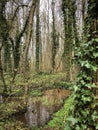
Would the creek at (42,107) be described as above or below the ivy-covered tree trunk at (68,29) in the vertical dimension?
below

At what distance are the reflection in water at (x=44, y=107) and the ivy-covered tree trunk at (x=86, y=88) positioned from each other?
6.50 m

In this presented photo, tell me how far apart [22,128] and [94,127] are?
239 inches

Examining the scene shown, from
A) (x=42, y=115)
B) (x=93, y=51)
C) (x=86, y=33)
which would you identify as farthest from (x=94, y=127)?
(x=42, y=115)

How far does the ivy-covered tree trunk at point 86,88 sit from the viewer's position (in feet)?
18.0

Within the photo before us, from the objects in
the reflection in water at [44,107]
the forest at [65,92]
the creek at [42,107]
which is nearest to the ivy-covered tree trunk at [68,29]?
the forest at [65,92]

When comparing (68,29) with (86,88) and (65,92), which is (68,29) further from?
(86,88)

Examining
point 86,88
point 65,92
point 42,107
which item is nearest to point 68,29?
point 65,92

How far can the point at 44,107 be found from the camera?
15.7 meters

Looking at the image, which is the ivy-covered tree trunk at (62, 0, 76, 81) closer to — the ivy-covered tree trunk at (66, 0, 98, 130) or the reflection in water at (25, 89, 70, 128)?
the reflection in water at (25, 89, 70, 128)

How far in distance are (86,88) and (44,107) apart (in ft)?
34.1

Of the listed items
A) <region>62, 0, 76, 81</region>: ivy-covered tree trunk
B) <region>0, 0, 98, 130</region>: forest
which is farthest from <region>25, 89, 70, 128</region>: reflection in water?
<region>62, 0, 76, 81</region>: ivy-covered tree trunk

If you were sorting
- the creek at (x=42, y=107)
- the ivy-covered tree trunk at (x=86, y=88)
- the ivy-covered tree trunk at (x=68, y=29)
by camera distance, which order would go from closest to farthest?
the ivy-covered tree trunk at (x=86, y=88)
the creek at (x=42, y=107)
the ivy-covered tree trunk at (x=68, y=29)

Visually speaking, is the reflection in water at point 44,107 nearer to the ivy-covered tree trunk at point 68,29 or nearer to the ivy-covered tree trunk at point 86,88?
the ivy-covered tree trunk at point 68,29

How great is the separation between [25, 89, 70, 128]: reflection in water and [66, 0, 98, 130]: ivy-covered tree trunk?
Result: 21.3 ft
